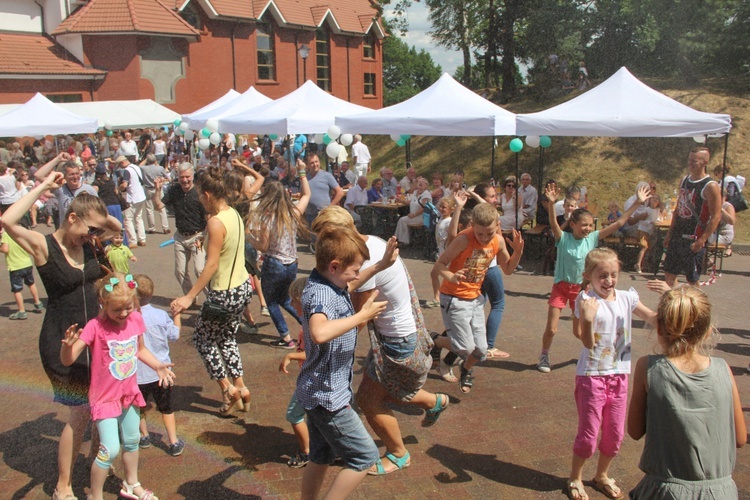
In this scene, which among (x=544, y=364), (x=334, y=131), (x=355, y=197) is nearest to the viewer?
(x=544, y=364)

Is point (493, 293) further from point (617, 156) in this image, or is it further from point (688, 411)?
point (617, 156)

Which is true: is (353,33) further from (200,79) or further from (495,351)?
(495,351)

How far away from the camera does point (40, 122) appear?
15305 mm

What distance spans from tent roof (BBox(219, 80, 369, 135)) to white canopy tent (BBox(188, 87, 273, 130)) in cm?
133

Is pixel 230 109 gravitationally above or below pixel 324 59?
below

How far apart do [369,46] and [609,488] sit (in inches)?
1624

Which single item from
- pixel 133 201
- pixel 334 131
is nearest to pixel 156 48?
pixel 133 201

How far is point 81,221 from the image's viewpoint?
3.89 m

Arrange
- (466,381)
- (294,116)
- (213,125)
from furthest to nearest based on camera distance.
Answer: (213,125), (294,116), (466,381)

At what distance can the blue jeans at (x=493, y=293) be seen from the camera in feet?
19.1

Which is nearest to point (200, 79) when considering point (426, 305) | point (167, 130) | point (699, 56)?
point (167, 130)

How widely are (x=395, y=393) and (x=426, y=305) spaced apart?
14.2ft

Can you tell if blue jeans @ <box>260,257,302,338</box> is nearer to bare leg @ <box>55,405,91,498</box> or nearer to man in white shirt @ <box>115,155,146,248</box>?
bare leg @ <box>55,405,91,498</box>

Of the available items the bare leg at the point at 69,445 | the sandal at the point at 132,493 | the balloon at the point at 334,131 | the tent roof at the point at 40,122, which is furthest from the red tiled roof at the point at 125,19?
the sandal at the point at 132,493
